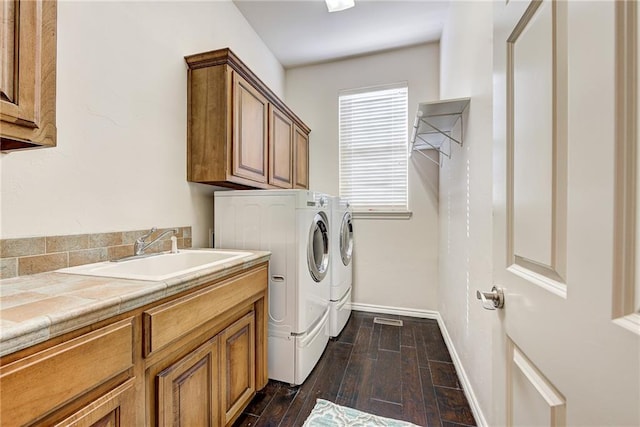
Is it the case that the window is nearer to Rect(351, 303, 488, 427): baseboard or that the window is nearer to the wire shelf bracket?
the wire shelf bracket

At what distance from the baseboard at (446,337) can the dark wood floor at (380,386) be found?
0.16ft

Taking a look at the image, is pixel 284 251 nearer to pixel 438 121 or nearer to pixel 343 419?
pixel 343 419

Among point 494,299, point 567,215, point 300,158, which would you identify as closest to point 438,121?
point 300,158

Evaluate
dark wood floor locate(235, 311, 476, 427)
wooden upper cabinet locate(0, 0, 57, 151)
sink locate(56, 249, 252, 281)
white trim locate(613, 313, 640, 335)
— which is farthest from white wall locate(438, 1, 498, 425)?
wooden upper cabinet locate(0, 0, 57, 151)

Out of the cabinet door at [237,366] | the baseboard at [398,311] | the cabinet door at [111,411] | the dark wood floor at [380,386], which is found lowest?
the dark wood floor at [380,386]

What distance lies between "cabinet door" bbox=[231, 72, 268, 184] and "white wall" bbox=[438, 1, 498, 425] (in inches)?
58.3

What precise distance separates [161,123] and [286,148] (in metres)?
1.18

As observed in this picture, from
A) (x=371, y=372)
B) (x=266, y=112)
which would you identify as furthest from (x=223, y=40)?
(x=371, y=372)

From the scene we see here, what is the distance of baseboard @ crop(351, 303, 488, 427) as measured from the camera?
57.7 inches

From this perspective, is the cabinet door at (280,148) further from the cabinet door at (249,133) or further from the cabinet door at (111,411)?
the cabinet door at (111,411)

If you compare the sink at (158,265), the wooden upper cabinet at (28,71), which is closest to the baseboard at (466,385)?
the sink at (158,265)

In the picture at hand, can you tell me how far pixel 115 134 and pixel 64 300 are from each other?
3.27 ft

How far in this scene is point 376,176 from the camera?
10.3 feet

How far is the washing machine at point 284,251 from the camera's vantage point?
175 centimetres
